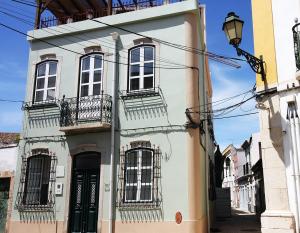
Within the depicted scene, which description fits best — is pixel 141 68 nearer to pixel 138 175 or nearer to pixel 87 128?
pixel 87 128

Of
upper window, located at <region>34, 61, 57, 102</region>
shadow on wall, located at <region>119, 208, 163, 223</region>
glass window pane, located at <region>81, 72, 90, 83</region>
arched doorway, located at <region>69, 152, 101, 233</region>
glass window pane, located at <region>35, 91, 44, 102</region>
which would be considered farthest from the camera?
glass window pane, located at <region>35, 91, 44, 102</region>

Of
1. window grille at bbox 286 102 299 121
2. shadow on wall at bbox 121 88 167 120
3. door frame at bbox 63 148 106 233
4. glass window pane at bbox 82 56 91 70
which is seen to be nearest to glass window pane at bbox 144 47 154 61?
shadow on wall at bbox 121 88 167 120

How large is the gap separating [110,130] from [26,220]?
15.0ft

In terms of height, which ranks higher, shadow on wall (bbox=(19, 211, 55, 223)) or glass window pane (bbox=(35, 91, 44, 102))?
glass window pane (bbox=(35, 91, 44, 102))

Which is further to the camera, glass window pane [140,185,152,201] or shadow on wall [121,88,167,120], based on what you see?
shadow on wall [121,88,167,120]

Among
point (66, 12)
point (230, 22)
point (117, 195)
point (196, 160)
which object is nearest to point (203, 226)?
point (196, 160)

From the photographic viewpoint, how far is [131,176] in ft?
40.7

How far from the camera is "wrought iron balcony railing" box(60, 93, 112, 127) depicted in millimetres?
12930

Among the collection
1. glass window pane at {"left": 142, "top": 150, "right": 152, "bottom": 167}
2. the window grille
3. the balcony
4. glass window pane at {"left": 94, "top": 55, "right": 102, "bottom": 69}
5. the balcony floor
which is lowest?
glass window pane at {"left": 142, "top": 150, "right": 152, "bottom": 167}

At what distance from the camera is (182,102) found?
40.4 ft

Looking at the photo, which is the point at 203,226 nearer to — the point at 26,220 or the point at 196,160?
the point at 196,160

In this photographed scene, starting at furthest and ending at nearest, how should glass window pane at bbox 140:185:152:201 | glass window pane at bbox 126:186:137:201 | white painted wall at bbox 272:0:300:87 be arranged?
glass window pane at bbox 126:186:137:201 → glass window pane at bbox 140:185:152:201 → white painted wall at bbox 272:0:300:87

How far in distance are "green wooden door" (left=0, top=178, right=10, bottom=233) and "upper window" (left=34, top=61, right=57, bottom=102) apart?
366 cm

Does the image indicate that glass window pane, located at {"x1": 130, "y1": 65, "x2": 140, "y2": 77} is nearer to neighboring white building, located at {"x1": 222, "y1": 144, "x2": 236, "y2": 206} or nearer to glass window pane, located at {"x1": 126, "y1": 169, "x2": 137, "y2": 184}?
glass window pane, located at {"x1": 126, "y1": 169, "x2": 137, "y2": 184}
